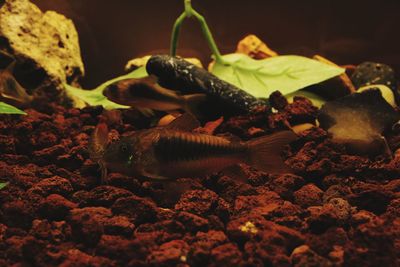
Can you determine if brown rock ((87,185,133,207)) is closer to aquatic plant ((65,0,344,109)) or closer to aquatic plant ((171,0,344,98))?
aquatic plant ((65,0,344,109))

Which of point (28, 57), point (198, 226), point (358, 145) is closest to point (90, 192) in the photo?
point (198, 226)

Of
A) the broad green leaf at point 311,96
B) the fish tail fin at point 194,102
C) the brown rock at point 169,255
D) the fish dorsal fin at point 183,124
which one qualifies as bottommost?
the broad green leaf at point 311,96

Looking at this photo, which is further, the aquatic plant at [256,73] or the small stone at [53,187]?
the aquatic plant at [256,73]

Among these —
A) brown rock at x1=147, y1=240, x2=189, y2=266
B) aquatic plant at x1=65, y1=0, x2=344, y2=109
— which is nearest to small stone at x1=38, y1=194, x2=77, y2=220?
brown rock at x1=147, y1=240, x2=189, y2=266

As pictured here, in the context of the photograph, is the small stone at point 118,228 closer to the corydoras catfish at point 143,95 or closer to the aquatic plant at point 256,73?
the corydoras catfish at point 143,95

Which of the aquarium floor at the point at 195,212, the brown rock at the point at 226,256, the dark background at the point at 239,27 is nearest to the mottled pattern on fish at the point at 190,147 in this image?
the aquarium floor at the point at 195,212

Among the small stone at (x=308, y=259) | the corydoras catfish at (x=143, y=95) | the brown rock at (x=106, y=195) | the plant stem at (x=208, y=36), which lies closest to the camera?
the small stone at (x=308, y=259)

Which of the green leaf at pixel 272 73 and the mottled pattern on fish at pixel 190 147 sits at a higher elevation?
the mottled pattern on fish at pixel 190 147
